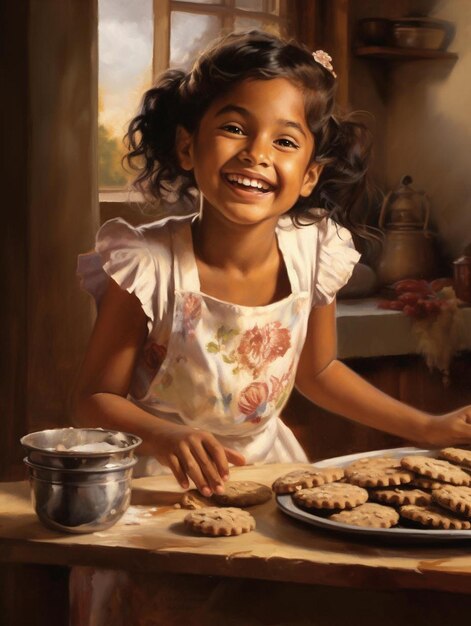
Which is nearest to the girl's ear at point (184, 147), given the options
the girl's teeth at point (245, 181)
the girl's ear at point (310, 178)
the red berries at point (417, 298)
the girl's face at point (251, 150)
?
the girl's face at point (251, 150)

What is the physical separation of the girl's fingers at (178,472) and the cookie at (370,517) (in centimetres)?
24

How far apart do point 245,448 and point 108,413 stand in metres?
0.33

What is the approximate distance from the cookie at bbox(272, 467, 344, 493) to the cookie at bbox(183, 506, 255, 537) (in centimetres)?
7

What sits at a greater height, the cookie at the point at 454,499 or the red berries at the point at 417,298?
the red berries at the point at 417,298

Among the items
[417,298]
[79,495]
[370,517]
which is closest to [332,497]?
[370,517]

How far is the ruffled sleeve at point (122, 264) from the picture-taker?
156cm

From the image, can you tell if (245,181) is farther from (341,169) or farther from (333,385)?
(333,385)

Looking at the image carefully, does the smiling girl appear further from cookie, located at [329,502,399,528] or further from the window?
cookie, located at [329,502,399,528]

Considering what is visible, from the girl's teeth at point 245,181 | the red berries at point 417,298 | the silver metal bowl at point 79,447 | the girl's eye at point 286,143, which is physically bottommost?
the silver metal bowl at point 79,447

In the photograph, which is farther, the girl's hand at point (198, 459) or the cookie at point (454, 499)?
the girl's hand at point (198, 459)

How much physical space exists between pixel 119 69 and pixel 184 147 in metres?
0.19

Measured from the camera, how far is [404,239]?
6.46 feet

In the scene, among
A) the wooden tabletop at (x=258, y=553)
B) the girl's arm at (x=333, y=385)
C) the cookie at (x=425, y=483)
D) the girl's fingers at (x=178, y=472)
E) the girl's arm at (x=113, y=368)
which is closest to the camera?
the wooden tabletop at (x=258, y=553)

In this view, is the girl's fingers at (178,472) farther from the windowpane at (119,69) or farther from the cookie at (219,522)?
the windowpane at (119,69)
